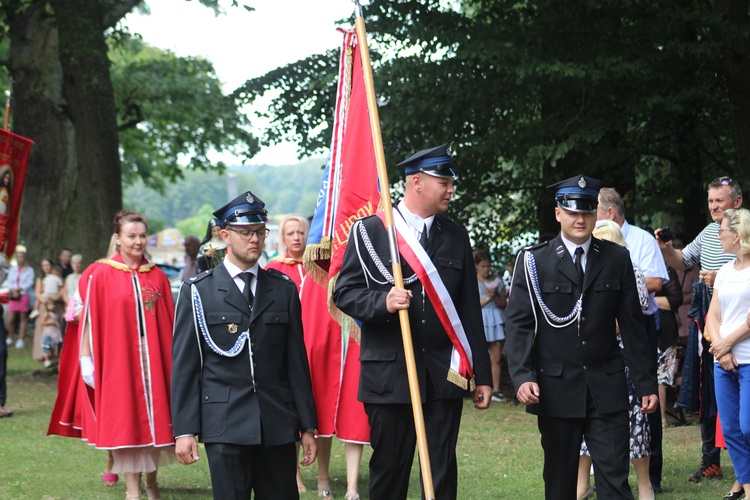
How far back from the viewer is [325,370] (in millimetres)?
8758

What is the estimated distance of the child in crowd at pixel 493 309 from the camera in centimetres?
1573

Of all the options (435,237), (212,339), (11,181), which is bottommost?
(212,339)

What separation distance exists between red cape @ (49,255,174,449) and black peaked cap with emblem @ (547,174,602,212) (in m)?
3.60

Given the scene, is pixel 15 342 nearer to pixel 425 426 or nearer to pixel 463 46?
pixel 463 46

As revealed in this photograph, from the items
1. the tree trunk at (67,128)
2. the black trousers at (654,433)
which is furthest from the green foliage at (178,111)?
the black trousers at (654,433)

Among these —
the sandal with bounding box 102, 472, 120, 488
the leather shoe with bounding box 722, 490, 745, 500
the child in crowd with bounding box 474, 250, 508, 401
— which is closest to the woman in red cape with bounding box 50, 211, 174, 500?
the sandal with bounding box 102, 472, 120, 488

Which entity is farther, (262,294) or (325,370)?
(325,370)

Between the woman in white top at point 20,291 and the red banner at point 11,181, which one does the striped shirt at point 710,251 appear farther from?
the woman in white top at point 20,291

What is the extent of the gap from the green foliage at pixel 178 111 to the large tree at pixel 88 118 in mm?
40

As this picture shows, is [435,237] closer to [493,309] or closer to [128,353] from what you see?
[128,353]

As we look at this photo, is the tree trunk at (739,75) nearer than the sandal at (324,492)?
No

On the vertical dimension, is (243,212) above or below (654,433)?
above

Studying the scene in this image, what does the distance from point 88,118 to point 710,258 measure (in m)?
12.6

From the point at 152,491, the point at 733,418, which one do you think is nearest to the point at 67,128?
the point at 152,491
